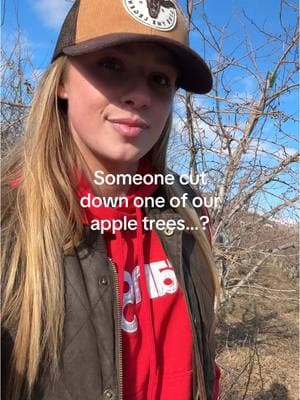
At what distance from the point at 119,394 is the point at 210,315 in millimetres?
449

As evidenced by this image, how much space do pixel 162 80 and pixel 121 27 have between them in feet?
0.60

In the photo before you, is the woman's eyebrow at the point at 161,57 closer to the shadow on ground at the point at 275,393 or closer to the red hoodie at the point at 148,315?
the red hoodie at the point at 148,315

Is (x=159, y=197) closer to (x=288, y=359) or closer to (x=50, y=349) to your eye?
(x=50, y=349)

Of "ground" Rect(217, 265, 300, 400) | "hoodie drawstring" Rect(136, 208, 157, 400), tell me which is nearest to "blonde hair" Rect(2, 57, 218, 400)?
"hoodie drawstring" Rect(136, 208, 157, 400)

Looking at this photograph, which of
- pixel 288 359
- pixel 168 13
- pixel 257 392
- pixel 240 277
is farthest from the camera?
pixel 288 359

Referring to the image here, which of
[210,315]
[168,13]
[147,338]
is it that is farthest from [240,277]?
[168,13]

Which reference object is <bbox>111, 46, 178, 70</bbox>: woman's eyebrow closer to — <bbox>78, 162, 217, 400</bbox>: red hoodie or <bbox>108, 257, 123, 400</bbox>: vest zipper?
<bbox>78, 162, 217, 400</bbox>: red hoodie

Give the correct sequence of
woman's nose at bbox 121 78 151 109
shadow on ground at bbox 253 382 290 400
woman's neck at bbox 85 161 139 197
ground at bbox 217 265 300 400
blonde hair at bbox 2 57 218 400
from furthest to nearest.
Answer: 1. shadow on ground at bbox 253 382 290 400
2. ground at bbox 217 265 300 400
3. woman's neck at bbox 85 161 139 197
4. woman's nose at bbox 121 78 151 109
5. blonde hair at bbox 2 57 218 400

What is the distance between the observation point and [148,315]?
1231mm

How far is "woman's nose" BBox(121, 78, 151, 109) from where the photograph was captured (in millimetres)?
1140

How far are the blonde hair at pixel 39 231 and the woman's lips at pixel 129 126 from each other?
6.6 inches

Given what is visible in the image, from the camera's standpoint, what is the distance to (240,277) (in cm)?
392

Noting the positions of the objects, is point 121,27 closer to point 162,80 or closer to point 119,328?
point 162,80

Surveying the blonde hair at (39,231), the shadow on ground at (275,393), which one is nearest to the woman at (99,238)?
the blonde hair at (39,231)
